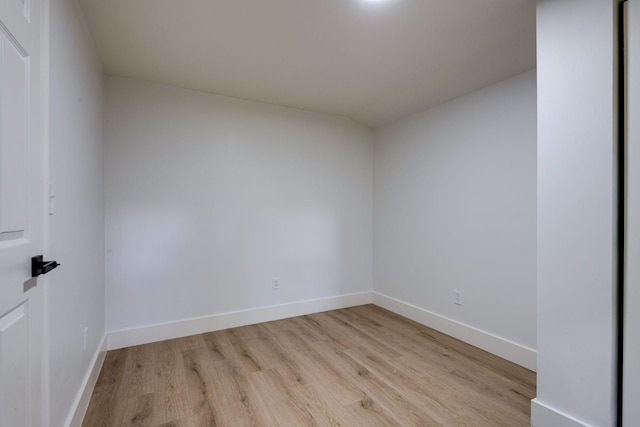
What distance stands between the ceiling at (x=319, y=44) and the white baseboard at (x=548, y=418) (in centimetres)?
220

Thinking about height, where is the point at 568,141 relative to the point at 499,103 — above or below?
below

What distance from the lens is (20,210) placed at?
991mm

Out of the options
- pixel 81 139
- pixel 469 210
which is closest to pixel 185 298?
pixel 81 139

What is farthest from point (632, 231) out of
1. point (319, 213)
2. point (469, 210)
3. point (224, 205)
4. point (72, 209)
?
point (224, 205)

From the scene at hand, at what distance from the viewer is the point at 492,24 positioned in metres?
1.82

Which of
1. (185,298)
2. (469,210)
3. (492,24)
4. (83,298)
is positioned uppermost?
(492,24)

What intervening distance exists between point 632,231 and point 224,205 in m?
2.91

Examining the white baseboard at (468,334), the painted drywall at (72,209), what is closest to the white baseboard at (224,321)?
the painted drywall at (72,209)

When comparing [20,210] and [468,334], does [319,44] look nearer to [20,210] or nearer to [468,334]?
[20,210]

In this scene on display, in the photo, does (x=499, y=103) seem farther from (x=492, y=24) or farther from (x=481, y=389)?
(x=481, y=389)

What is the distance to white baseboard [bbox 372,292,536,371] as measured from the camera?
227 centimetres

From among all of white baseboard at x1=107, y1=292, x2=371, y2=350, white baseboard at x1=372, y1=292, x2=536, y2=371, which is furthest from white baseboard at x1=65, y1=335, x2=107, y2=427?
white baseboard at x1=372, y1=292, x2=536, y2=371

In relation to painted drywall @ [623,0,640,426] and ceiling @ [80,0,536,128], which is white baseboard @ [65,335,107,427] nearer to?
ceiling @ [80,0,536,128]

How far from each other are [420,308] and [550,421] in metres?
1.62
